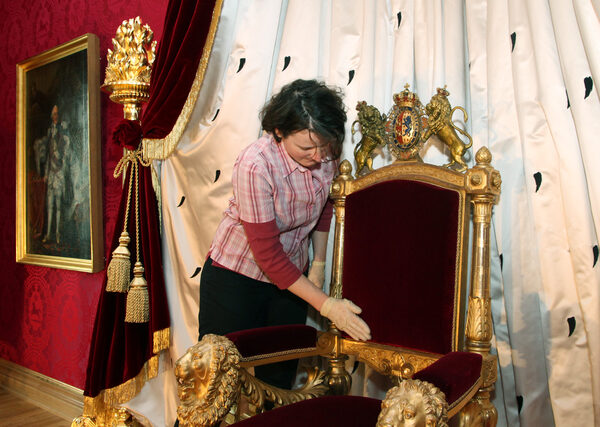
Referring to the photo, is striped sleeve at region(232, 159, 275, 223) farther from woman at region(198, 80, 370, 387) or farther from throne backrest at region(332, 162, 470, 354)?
throne backrest at region(332, 162, 470, 354)

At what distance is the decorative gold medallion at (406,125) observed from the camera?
1523 mm

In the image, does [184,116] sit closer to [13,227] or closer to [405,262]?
[405,262]

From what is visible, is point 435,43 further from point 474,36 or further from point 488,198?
point 488,198

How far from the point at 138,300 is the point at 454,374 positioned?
153 cm

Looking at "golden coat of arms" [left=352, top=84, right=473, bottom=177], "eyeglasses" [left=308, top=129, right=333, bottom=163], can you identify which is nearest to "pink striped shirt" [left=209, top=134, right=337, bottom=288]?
"eyeglasses" [left=308, top=129, right=333, bottom=163]

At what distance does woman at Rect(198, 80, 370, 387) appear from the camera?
152 cm

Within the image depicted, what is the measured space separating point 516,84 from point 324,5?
33.6 inches

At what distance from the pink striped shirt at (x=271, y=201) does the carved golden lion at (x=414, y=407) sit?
0.66m

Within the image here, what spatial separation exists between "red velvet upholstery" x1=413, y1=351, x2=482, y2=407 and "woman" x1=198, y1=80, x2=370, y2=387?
0.38 m

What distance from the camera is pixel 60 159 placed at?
9.87 ft

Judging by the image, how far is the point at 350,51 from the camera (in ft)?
6.29

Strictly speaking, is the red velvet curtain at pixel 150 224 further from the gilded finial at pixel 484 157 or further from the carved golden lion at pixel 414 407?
the carved golden lion at pixel 414 407

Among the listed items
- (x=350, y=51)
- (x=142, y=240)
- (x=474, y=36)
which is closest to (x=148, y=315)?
(x=142, y=240)

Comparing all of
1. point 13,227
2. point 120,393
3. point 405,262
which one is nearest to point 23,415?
point 120,393
